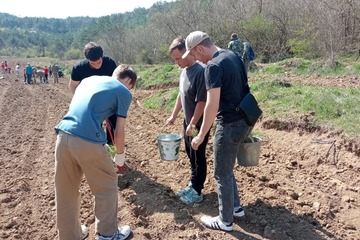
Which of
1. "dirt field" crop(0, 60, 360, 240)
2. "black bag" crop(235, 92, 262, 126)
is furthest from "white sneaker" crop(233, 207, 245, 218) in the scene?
"black bag" crop(235, 92, 262, 126)

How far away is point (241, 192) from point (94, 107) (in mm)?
2399

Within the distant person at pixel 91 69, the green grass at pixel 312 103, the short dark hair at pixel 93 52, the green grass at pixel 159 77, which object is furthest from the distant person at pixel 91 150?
the green grass at pixel 159 77

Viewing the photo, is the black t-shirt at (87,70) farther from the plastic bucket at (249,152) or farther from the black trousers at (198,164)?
the plastic bucket at (249,152)

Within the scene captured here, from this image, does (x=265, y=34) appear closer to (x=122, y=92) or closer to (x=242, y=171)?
(x=242, y=171)

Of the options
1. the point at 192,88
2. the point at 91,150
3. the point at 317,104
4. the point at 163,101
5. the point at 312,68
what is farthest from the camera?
the point at 312,68

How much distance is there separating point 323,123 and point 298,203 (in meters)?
2.17

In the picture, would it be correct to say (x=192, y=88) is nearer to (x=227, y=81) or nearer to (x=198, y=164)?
(x=227, y=81)

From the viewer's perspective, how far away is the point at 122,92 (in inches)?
120

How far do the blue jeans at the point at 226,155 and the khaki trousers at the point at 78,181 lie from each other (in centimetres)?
100

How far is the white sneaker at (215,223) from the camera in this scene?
11.7 feet

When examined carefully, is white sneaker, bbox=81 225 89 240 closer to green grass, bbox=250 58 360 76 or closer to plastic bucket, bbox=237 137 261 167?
plastic bucket, bbox=237 137 261 167

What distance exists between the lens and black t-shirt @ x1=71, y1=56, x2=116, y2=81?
15.2 ft

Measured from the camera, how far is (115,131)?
3.24 metres

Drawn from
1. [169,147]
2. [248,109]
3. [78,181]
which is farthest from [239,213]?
[78,181]
